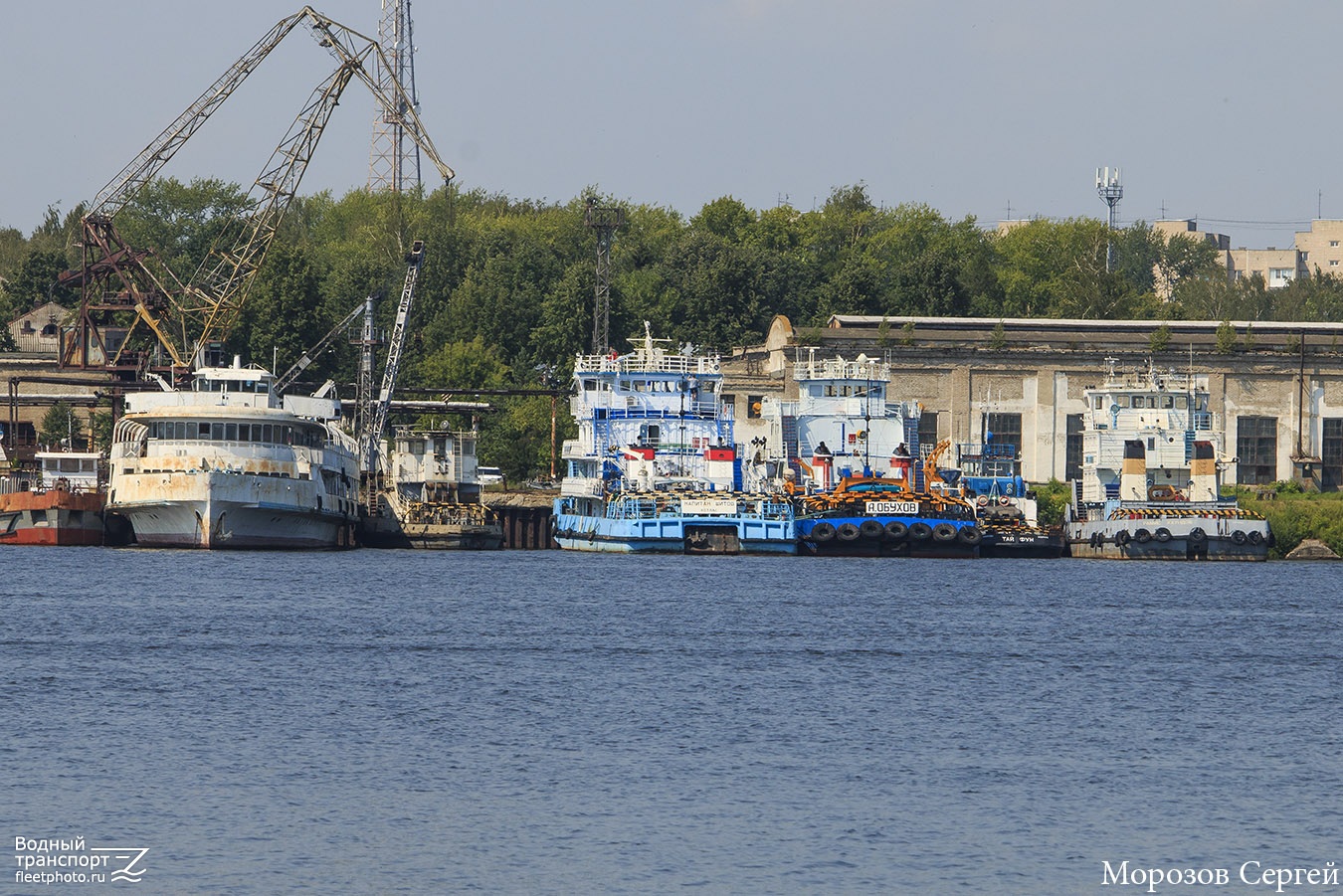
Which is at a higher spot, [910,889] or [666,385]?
[666,385]

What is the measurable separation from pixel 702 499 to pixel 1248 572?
81.0ft

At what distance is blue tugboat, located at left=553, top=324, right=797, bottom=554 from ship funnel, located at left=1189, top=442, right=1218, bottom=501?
1994 cm

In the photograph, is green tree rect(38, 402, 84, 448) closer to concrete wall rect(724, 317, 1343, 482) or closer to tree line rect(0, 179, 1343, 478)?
tree line rect(0, 179, 1343, 478)

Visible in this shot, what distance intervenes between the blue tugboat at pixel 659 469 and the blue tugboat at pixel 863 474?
2.64 m

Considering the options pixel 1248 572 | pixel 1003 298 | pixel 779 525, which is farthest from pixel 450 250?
pixel 1248 572

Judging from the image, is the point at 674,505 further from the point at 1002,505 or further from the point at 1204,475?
the point at 1204,475

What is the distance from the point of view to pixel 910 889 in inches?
1137

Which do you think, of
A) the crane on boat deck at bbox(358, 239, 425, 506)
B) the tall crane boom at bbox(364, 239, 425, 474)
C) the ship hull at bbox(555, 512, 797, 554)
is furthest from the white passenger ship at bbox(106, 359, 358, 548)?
the tall crane boom at bbox(364, 239, 425, 474)

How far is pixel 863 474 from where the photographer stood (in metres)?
103

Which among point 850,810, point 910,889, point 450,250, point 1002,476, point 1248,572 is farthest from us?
point 450,250

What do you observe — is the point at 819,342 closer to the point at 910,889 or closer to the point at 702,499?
the point at 702,499

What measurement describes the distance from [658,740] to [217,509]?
2051 inches

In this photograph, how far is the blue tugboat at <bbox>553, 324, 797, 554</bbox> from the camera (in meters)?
95.9

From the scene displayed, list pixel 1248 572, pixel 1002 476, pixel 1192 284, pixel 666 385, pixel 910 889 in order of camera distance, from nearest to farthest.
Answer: pixel 910 889 < pixel 1248 572 < pixel 666 385 < pixel 1002 476 < pixel 1192 284
